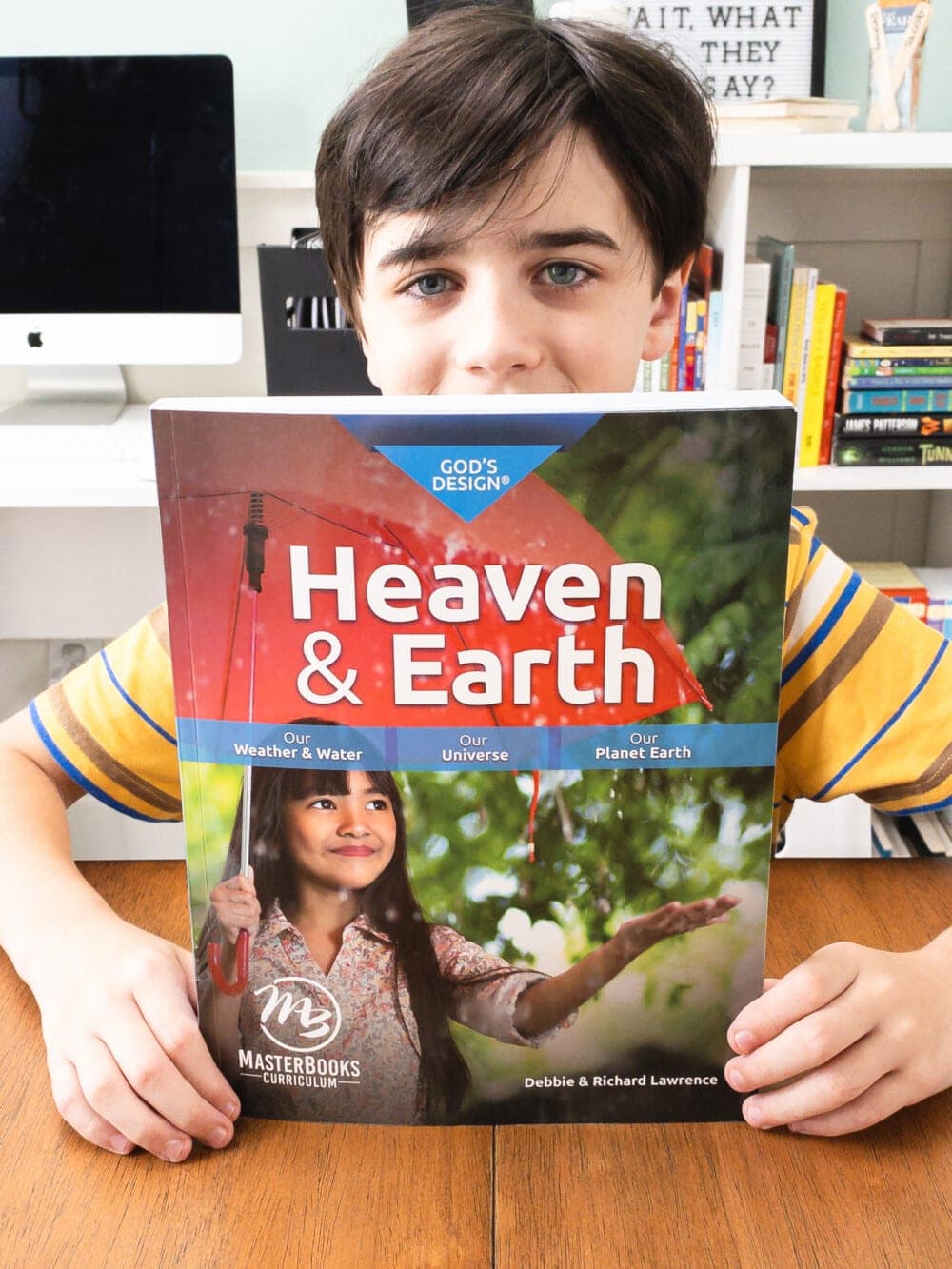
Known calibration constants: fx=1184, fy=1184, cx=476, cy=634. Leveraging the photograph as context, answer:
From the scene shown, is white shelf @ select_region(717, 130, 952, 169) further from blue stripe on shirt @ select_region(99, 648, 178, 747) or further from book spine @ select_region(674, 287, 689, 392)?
blue stripe on shirt @ select_region(99, 648, 178, 747)

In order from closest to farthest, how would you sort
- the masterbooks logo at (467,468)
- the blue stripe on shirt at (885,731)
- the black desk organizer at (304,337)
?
1. the masterbooks logo at (467,468)
2. the blue stripe on shirt at (885,731)
3. the black desk organizer at (304,337)

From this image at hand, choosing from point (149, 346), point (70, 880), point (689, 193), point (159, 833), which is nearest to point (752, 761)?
point (70, 880)

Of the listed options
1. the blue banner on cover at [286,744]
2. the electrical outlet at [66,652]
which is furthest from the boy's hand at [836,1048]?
the electrical outlet at [66,652]

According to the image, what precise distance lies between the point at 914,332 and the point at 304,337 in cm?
86

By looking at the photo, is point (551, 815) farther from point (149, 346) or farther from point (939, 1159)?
point (149, 346)

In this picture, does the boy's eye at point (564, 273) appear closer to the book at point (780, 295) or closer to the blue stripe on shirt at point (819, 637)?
the blue stripe on shirt at point (819, 637)

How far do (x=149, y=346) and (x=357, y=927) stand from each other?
146cm

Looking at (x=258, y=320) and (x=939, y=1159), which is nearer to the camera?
(x=939, y=1159)

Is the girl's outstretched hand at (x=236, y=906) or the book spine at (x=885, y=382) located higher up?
the girl's outstretched hand at (x=236, y=906)

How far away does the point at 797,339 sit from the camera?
169 centimetres

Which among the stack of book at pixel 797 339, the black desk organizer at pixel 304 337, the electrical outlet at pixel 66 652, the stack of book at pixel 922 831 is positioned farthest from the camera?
the electrical outlet at pixel 66 652

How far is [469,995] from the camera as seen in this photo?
43 cm

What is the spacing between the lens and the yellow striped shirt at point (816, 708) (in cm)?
66

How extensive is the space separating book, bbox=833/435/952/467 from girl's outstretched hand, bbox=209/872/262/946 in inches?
57.4
